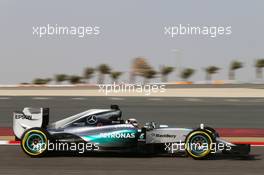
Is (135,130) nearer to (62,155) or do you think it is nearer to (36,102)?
(62,155)

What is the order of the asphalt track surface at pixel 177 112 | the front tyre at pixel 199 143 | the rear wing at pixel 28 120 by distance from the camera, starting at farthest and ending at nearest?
the asphalt track surface at pixel 177 112 < the rear wing at pixel 28 120 < the front tyre at pixel 199 143

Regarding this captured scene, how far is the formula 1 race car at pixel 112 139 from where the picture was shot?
10891 mm

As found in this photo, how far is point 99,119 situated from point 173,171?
7.97ft

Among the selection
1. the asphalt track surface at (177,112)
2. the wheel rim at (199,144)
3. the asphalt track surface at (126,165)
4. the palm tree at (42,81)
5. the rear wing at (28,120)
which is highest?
the palm tree at (42,81)

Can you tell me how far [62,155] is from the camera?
11.4 meters

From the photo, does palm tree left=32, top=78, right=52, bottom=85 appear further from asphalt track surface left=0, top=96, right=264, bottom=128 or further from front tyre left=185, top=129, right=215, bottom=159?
front tyre left=185, top=129, right=215, bottom=159

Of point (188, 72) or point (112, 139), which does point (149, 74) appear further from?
point (112, 139)

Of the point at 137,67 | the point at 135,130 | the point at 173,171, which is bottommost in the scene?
the point at 173,171

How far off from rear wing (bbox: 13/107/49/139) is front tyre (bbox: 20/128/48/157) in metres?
0.41

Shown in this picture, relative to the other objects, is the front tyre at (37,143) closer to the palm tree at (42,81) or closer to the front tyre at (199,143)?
the front tyre at (199,143)

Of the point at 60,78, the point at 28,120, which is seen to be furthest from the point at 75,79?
the point at 28,120

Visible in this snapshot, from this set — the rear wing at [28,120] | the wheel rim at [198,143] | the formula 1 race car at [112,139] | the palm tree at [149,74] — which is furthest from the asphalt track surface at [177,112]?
the palm tree at [149,74]

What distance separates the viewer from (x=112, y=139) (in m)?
11.1

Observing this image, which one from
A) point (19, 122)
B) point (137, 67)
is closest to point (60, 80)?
point (137, 67)
